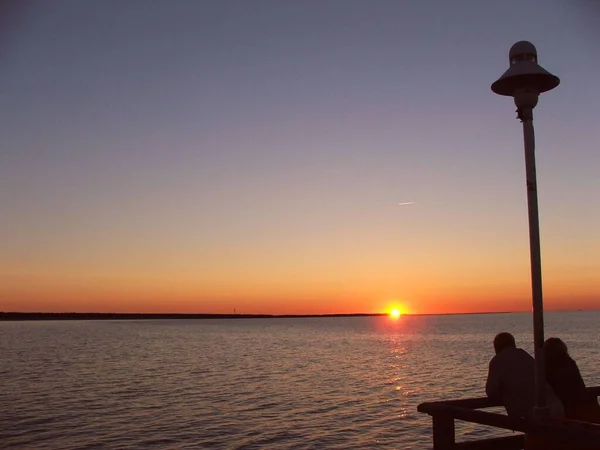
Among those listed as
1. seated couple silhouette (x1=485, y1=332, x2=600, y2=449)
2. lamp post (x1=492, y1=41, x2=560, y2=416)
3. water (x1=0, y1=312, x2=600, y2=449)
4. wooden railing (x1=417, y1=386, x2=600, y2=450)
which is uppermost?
lamp post (x1=492, y1=41, x2=560, y2=416)

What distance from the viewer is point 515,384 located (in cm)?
709

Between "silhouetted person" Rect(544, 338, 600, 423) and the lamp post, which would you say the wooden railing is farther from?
"silhouetted person" Rect(544, 338, 600, 423)

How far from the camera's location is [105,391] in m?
32.8

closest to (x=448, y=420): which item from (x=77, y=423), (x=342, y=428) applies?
(x=342, y=428)

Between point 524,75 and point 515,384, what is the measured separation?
3756 millimetres

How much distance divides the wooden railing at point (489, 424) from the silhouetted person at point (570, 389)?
0.55 meters

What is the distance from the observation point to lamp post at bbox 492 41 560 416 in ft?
21.6

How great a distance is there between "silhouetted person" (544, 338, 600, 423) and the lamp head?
331cm

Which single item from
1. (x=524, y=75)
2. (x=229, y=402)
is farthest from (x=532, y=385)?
(x=229, y=402)

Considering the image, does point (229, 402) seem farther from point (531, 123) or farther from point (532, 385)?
point (531, 123)

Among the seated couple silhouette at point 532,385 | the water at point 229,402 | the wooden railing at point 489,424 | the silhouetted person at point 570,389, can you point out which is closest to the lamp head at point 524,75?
the seated couple silhouette at point 532,385

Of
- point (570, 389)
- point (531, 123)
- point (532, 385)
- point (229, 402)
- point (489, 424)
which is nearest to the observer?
point (489, 424)

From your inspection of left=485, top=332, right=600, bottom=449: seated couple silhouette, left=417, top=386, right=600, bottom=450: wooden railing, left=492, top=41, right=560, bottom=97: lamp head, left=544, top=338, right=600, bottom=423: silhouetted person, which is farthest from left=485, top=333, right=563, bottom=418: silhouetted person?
left=492, top=41, right=560, bottom=97: lamp head

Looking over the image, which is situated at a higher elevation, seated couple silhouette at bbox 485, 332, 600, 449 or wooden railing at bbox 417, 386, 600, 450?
seated couple silhouette at bbox 485, 332, 600, 449
